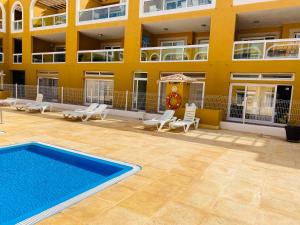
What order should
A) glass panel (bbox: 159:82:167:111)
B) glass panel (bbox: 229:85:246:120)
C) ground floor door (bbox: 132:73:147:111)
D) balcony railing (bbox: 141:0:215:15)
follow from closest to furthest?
1. glass panel (bbox: 229:85:246:120)
2. balcony railing (bbox: 141:0:215:15)
3. glass panel (bbox: 159:82:167:111)
4. ground floor door (bbox: 132:73:147:111)

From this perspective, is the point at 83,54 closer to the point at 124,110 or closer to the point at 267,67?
the point at 124,110

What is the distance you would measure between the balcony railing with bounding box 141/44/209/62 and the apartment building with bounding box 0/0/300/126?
6 centimetres

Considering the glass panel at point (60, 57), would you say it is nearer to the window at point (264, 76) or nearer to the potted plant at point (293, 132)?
the window at point (264, 76)

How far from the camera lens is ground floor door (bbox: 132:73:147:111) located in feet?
51.3

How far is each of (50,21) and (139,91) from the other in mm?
10410

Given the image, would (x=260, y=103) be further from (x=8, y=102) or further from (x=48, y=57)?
(x=48, y=57)

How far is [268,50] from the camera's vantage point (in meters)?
11.8

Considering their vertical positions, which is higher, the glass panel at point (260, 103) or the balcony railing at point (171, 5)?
the balcony railing at point (171, 5)

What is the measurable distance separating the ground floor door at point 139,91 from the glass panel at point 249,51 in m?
5.74

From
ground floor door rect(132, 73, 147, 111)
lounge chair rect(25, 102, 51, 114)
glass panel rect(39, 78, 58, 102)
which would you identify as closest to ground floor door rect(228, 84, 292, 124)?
ground floor door rect(132, 73, 147, 111)

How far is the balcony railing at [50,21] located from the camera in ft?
63.2

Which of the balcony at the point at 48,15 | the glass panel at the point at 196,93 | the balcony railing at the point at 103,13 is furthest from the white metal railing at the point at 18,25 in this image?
the glass panel at the point at 196,93

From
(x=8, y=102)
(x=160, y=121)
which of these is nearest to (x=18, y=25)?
(x=8, y=102)

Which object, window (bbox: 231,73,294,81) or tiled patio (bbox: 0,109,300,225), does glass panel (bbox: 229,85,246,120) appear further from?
tiled patio (bbox: 0,109,300,225)
